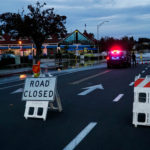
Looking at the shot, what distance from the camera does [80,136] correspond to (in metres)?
6.21

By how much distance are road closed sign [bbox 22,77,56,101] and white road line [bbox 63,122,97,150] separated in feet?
4.81

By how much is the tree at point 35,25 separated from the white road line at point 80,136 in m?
35.8

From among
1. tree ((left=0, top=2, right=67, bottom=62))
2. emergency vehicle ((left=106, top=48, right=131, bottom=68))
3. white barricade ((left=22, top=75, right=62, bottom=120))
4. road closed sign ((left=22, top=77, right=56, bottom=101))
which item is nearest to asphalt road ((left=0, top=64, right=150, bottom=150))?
white barricade ((left=22, top=75, right=62, bottom=120))

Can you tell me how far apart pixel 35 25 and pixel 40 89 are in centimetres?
3507

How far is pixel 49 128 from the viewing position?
22.8 feet

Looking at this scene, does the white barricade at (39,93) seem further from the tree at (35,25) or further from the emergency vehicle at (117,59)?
the tree at (35,25)

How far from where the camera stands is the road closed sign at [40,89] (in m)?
8.12

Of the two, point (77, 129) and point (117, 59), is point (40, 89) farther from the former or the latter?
point (117, 59)

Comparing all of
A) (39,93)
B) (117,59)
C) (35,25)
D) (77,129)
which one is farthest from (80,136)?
(35,25)

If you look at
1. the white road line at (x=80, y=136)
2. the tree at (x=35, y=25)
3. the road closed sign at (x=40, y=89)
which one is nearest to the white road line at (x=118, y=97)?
the road closed sign at (x=40, y=89)

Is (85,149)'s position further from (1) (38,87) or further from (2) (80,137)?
(1) (38,87)

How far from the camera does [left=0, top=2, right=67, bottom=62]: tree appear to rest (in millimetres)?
41625

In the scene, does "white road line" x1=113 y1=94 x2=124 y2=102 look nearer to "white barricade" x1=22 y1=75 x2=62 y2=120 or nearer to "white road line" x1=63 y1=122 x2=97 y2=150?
"white barricade" x1=22 y1=75 x2=62 y2=120

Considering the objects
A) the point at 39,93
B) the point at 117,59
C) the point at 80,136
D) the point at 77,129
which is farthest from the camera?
the point at 117,59
